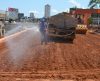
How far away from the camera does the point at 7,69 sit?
13273 millimetres

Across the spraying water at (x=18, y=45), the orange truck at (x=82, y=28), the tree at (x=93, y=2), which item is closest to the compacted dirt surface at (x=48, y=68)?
the spraying water at (x=18, y=45)

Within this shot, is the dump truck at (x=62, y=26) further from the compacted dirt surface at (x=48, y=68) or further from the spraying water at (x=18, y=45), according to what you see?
the compacted dirt surface at (x=48, y=68)

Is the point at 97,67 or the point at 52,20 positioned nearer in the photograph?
the point at 97,67

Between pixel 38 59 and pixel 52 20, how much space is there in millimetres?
14180

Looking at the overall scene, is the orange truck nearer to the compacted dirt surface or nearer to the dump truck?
the dump truck

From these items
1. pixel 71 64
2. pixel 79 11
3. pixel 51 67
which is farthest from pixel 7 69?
pixel 79 11

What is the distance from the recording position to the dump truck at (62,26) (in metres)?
29.2

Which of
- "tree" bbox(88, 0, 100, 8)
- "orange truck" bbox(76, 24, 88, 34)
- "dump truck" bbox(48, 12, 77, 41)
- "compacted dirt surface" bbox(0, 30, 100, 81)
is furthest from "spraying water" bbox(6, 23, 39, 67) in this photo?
"tree" bbox(88, 0, 100, 8)

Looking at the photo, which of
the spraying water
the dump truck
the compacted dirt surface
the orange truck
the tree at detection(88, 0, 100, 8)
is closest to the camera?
the compacted dirt surface

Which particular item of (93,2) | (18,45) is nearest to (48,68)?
(18,45)

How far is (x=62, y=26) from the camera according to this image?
30078mm

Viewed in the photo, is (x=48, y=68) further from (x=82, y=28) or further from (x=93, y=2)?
(x=93, y=2)

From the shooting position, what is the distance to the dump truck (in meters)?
29.2

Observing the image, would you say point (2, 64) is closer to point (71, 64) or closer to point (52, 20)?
point (71, 64)
